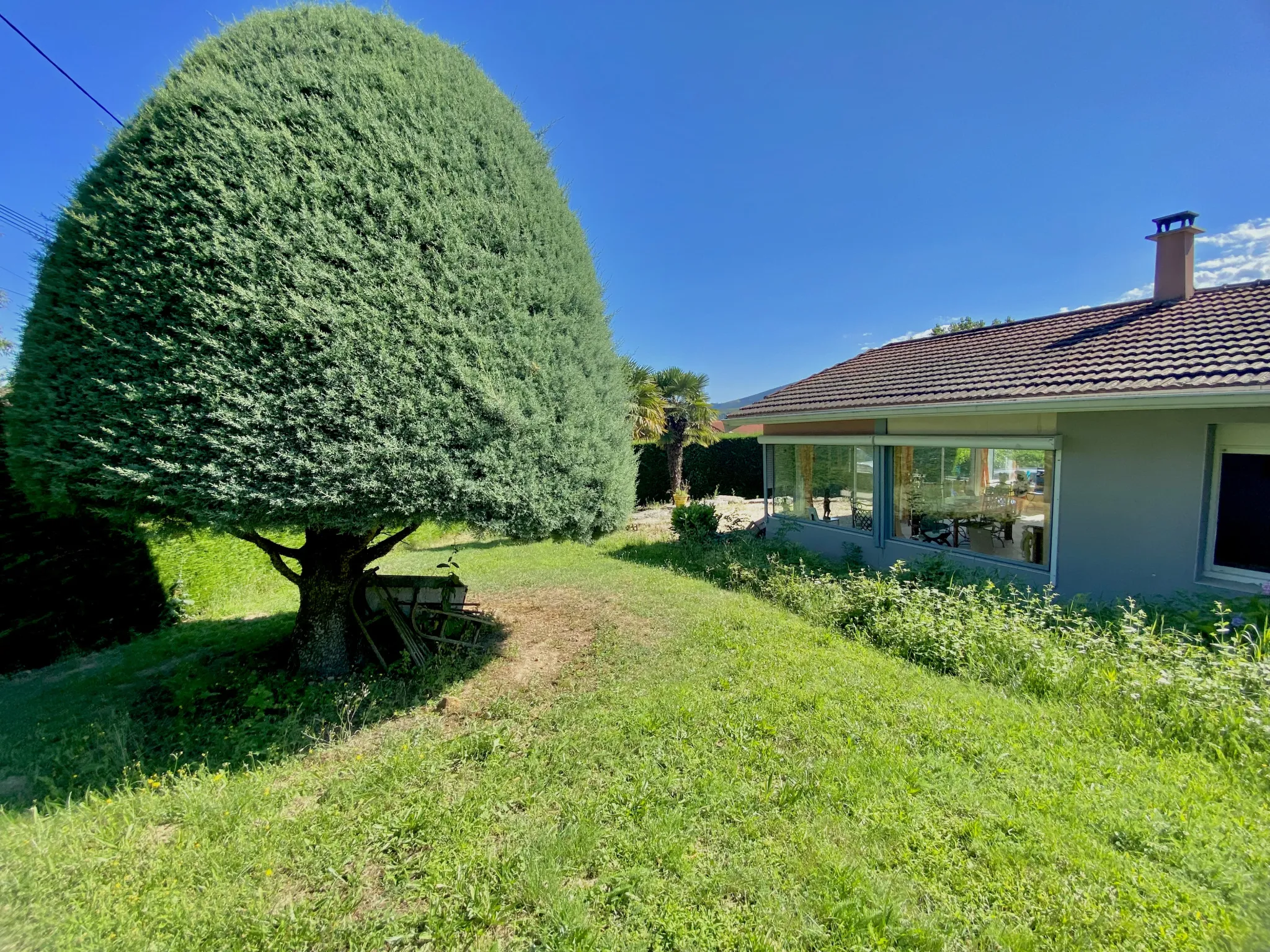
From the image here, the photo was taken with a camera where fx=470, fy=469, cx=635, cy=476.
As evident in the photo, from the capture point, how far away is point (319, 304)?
3.38 meters

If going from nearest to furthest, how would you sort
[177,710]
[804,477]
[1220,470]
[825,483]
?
[177,710], [1220,470], [825,483], [804,477]

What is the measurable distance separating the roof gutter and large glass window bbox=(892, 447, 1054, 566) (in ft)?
2.67

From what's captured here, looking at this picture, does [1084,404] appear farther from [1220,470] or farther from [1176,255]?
[1176,255]

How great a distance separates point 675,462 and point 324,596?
14.5m

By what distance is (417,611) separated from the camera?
5.73m

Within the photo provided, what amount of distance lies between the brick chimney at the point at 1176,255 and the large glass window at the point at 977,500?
13.4ft

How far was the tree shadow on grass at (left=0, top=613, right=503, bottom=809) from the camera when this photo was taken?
3.49 metres

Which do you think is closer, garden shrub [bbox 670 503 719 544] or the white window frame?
the white window frame

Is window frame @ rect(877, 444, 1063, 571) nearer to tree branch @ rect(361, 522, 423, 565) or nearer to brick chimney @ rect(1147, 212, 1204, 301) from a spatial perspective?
brick chimney @ rect(1147, 212, 1204, 301)

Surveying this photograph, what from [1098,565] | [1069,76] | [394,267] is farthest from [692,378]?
[394,267]

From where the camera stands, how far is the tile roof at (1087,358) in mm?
5688

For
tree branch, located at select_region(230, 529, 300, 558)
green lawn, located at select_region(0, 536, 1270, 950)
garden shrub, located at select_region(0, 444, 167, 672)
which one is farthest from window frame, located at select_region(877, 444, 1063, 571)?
garden shrub, located at select_region(0, 444, 167, 672)

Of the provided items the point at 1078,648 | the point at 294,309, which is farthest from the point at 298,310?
the point at 1078,648

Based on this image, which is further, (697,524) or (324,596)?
(697,524)
